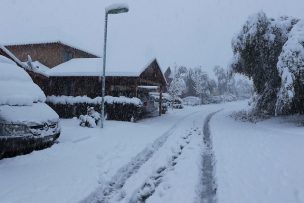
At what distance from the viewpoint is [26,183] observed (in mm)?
6004

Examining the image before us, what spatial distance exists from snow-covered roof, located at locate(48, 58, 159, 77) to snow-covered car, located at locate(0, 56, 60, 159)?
874cm

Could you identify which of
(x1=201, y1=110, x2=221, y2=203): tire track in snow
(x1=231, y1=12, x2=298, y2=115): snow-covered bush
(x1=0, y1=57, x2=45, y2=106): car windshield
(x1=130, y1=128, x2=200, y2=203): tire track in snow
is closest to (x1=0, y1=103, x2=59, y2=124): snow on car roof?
(x1=0, y1=57, x2=45, y2=106): car windshield

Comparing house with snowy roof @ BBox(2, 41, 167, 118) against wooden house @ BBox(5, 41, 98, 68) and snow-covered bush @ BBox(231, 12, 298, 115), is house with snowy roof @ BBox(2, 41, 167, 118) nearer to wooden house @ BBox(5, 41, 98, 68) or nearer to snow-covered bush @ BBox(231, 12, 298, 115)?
wooden house @ BBox(5, 41, 98, 68)

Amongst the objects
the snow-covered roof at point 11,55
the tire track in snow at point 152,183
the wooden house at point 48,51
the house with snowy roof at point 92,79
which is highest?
the wooden house at point 48,51

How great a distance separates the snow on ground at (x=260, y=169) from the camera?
5.68m

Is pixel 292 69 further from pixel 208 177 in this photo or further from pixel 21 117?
pixel 21 117

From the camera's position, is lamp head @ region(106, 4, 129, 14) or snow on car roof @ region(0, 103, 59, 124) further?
lamp head @ region(106, 4, 129, 14)

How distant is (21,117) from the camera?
7.89 metres

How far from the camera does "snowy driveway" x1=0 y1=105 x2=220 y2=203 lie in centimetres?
559

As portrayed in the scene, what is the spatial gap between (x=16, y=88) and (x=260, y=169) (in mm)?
6646

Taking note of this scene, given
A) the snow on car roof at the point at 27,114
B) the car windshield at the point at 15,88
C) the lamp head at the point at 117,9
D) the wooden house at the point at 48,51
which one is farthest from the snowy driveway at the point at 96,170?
the wooden house at the point at 48,51

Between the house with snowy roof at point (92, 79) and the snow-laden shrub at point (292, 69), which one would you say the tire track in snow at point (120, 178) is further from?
the house with snowy roof at point (92, 79)

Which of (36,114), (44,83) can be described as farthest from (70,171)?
(44,83)

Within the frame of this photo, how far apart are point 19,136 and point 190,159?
164 inches
